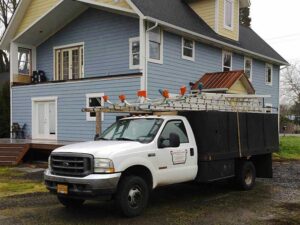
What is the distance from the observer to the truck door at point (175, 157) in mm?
8383

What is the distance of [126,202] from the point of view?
7.57m

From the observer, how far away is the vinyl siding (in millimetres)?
19719

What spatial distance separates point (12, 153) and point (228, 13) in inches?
526

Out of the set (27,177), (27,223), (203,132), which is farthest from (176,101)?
(27,177)

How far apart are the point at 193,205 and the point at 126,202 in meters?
2.02

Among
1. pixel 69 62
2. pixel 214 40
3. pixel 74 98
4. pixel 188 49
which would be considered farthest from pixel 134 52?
pixel 69 62

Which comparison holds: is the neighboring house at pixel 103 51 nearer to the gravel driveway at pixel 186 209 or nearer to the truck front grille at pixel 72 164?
the gravel driveway at pixel 186 209

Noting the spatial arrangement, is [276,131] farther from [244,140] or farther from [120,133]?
[120,133]

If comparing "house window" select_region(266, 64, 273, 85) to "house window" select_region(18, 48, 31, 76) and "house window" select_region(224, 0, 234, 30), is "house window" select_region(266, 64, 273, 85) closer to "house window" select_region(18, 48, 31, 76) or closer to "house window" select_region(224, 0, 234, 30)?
"house window" select_region(224, 0, 234, 30)

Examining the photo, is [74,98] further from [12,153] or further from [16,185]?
[16,185]

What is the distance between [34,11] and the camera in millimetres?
20328

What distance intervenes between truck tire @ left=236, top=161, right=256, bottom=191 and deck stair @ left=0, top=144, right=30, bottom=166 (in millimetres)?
9777

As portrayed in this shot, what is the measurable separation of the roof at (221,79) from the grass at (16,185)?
29.3 feet

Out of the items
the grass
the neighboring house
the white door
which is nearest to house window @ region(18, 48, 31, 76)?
the neighboring house
